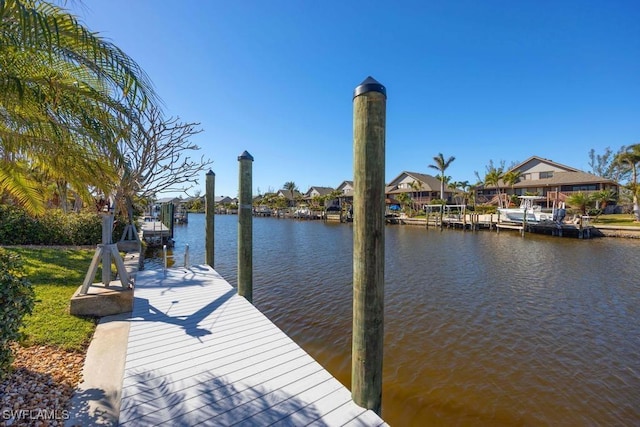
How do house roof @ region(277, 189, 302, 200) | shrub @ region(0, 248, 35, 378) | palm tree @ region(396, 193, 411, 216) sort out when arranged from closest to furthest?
1. shrub @ region(0, 248, 35, 378)
2. palm tree @ region(396, 193, 411, 216)
3. house roof @ region(277, 189, 302, 200)

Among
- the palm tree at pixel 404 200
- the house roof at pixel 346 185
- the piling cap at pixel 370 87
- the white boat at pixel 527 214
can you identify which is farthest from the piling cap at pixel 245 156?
the house roof at pixel 346 185

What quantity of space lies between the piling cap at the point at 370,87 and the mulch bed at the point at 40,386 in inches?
171

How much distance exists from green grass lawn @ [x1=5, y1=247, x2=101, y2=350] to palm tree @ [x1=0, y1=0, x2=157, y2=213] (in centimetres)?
239

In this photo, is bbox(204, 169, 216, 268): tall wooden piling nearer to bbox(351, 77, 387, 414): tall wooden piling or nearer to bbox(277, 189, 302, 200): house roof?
bbox(351, 77, 387, 414): tall wooden piling

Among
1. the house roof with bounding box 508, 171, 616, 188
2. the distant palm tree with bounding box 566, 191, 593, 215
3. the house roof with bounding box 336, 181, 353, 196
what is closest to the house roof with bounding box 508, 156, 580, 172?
the house roof with bounding box 508, 171, 616, 188

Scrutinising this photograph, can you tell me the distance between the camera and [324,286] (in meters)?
11.9

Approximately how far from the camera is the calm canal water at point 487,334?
16.7 feet

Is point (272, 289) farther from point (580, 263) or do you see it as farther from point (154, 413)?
point (580, 263)

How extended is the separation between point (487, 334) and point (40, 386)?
28.2ft

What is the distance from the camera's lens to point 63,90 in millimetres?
4004

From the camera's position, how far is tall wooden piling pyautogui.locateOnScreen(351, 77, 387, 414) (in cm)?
319

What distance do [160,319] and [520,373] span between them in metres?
7.01

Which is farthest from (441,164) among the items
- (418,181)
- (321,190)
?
(321,190)

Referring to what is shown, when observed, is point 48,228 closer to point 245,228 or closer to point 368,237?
point 245,228
